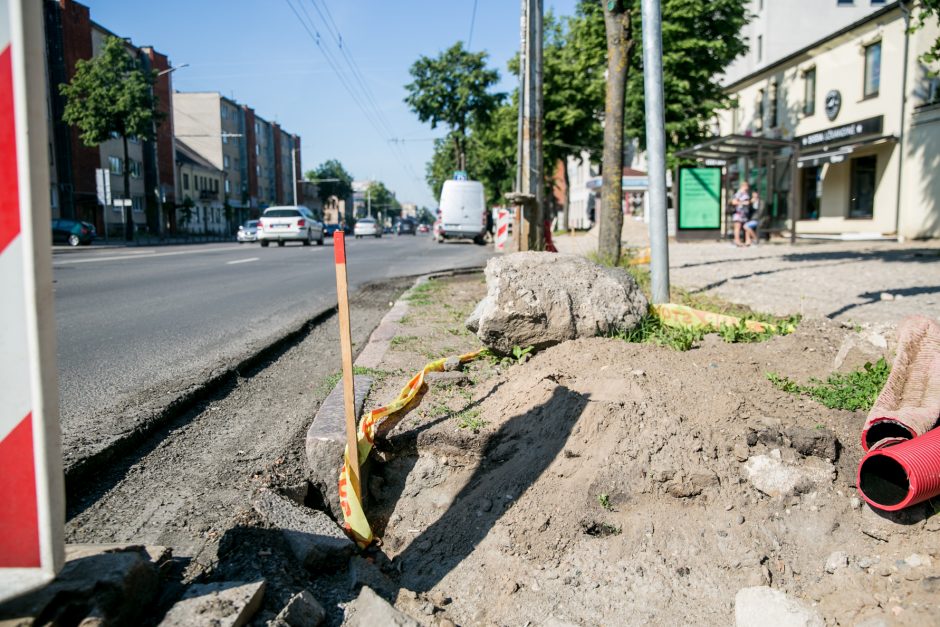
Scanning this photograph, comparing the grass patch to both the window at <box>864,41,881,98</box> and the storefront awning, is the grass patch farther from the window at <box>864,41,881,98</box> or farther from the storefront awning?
the window at <box>864,41,881,98</box>

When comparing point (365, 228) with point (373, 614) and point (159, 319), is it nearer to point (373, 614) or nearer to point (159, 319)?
point (159, 319)

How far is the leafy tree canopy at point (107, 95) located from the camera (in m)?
36.8

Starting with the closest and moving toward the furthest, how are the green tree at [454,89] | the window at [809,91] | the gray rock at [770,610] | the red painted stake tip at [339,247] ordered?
1. the gray rock at [770,610]
2. the red painted stake tip at [339,247]
3. the window at [809,91]
4. the green tree at [454,89]

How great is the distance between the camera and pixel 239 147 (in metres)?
89.5

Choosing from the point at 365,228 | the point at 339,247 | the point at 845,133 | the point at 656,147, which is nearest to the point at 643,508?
the point at 339,247

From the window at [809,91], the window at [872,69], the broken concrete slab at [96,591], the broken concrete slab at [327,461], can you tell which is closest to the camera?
the broken concrete slab at [96,591]

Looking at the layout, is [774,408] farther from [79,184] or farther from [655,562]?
[79,184]

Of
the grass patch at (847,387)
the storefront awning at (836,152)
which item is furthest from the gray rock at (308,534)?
the storefront awning at (836,152)

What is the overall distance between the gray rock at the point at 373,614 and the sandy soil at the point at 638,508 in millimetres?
224

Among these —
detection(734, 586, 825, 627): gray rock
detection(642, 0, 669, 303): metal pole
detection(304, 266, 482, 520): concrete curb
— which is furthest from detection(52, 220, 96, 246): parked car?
detection(734, 586, 825, 627): gray rock

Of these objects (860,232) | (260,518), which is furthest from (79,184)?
(260,518)

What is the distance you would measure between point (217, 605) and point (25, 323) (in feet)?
3.14

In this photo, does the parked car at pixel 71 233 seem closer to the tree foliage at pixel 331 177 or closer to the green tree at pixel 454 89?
the green tree at pixel 454 89

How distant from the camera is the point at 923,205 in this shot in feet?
74.9
